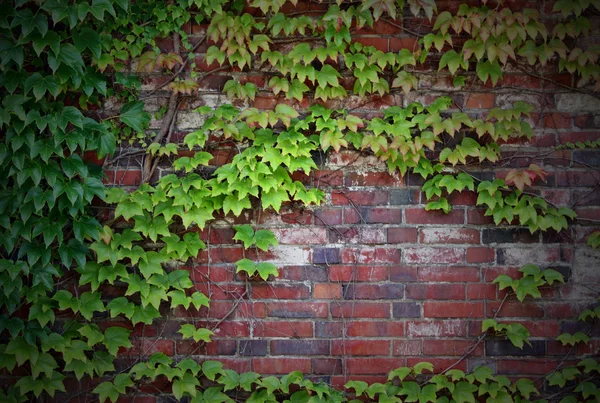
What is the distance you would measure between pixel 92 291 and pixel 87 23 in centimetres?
125

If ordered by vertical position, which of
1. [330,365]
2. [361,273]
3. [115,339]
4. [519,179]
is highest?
[519,179]

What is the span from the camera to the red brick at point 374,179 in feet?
8.68

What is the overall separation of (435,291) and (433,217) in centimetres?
35

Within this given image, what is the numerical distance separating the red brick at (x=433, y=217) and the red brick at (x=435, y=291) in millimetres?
298

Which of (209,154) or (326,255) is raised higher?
(209,154)

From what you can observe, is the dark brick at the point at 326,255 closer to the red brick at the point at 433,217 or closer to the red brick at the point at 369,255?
the red brick at the point at 369,255

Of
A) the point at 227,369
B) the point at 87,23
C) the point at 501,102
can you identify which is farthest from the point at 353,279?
the point at 87,23

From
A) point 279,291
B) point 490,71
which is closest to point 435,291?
point 279,291

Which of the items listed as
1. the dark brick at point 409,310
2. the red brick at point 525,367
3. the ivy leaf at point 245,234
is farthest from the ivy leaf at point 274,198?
the red brick at point 525,367

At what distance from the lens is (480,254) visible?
8.61ft

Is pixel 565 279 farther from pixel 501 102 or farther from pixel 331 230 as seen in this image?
pixel 331 230

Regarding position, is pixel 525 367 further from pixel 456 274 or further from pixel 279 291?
pixel 279 291

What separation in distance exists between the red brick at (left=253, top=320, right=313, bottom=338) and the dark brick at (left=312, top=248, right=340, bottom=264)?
0.30 meters

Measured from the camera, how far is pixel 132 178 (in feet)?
8.78
